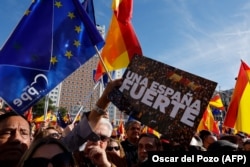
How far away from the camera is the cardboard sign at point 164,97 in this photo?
8.34ft

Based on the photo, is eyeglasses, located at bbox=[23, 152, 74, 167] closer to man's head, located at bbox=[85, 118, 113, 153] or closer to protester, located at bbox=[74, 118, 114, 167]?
protester, located at bbox=[74, 118, 114, 167]

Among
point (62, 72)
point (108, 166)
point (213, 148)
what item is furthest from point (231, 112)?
point (108, 166)

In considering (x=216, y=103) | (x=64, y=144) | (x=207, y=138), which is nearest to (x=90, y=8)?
(x=207, y=138)

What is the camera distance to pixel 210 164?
5.07 ft

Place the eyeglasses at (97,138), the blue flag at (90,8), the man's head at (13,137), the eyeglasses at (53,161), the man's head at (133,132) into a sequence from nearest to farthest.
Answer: the eyeglasses at (53,161) → the man's head at (13,137) → the eyeglasses at (97,138) → the man's head at (133,132) → the blue flag at (90,8)

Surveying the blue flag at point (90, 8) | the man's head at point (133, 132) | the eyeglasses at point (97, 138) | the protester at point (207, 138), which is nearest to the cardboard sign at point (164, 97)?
the eyeglasses at point (97, 138)

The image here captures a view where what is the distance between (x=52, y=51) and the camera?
385 cm

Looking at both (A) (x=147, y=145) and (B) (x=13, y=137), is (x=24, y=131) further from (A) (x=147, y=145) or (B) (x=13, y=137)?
(A) (x=147, y=145)

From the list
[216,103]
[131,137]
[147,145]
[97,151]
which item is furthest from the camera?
[216,103]

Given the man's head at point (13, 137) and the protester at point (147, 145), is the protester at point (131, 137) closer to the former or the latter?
the protester at point (147, 145)

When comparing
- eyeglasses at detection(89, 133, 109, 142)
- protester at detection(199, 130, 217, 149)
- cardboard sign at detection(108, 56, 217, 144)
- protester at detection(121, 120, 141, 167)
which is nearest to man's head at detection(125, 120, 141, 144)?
protester at detection(121, 120, 141, 167)

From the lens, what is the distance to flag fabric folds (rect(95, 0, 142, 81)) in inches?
191

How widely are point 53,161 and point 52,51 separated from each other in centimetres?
212

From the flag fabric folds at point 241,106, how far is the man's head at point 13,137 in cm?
430
